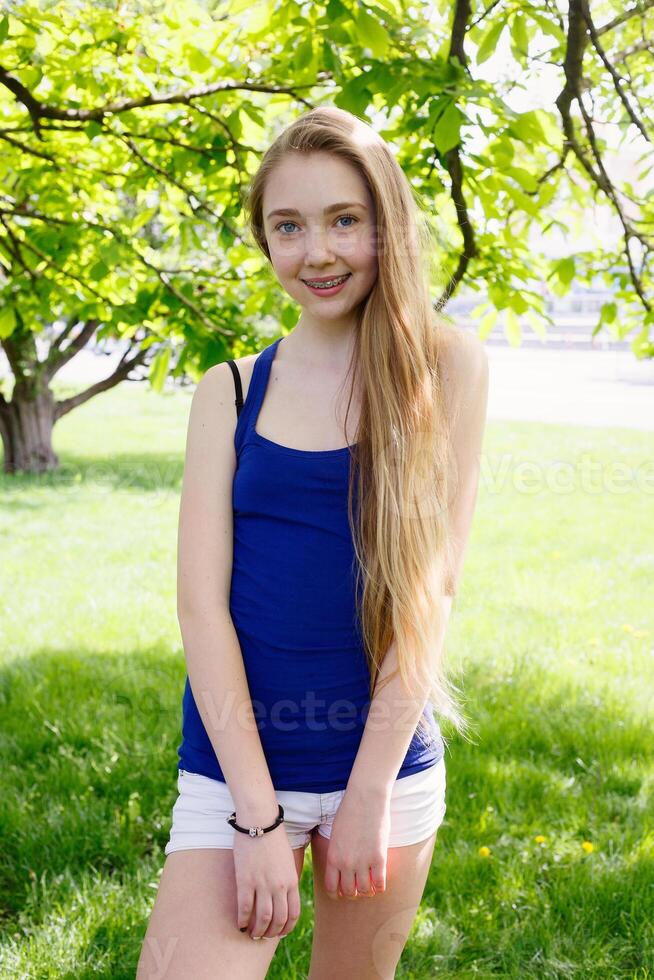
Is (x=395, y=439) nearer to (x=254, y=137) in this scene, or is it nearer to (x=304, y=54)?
(x=304, y=54)

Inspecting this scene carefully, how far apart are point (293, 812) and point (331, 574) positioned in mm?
380

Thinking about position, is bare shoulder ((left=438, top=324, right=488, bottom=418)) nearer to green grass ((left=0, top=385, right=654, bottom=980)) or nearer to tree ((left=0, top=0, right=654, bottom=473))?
green grass ((left=0, top=385, right=654, bottom=980))

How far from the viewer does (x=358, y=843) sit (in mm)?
1417

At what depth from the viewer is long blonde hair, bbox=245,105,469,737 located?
1.46 meters

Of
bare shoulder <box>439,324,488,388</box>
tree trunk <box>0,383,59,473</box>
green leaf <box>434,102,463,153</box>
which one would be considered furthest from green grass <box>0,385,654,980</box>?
tree trunk <box>0,383,59,473</box>

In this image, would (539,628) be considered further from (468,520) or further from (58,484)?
(58,484)

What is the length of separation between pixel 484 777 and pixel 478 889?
54 cm

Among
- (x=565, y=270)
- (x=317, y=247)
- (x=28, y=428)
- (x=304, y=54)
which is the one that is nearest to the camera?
(x=317, y=247)

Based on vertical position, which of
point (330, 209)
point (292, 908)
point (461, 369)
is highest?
point (330, 209)

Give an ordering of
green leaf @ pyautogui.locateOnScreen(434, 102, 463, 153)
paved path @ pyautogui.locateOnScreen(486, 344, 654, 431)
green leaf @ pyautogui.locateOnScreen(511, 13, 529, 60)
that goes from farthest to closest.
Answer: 1. paved path @ pyautogui.locateOnScreen(486, 344, 654, 431)
2. green leaf @ pyautogui.locateOnScreen(511, 13, 529, 60)
3. green leaf @ pyautogui.locateOnScreen(434, 102, 463, 153)

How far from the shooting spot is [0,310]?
147 inches

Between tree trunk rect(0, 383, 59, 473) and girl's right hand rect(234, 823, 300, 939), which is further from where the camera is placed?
tree trunk rect(0, 383, 59, 473)

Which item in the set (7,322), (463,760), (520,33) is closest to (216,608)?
(520,33)

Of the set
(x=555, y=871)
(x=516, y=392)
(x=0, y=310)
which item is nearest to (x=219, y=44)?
(x=0, y=310)
